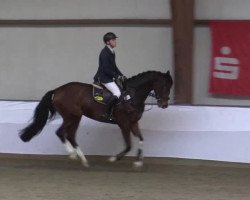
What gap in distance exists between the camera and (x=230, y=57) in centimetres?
1093

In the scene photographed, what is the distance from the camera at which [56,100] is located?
1022 centimetres

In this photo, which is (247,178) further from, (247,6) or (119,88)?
(247,6)

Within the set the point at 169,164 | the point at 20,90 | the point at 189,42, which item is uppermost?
the point at 189,42

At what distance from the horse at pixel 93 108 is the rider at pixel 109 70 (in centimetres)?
15

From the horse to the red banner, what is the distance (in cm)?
146

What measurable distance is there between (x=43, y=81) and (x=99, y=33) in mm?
1509

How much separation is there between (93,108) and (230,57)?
107 inches

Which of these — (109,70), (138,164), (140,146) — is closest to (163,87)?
(109,70)

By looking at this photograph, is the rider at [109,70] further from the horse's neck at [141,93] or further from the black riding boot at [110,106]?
the horse's neck at [141,93]

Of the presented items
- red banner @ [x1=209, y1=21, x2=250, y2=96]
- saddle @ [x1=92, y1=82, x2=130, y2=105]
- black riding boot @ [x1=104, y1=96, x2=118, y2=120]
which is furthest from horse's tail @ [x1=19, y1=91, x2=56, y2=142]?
red banner @ [x1=209, y1=21, x2=250, y2=96]

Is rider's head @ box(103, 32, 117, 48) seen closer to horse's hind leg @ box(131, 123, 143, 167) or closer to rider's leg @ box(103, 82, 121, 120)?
rider's leg @ box(103, 82, 121, 120)

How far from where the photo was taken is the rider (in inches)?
388

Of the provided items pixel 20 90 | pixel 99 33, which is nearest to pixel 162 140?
pixel 99 33

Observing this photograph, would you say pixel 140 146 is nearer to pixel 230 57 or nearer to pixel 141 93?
pixel 141 93
